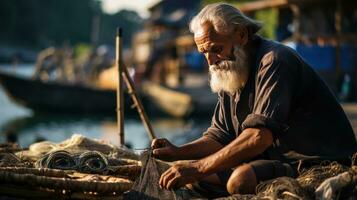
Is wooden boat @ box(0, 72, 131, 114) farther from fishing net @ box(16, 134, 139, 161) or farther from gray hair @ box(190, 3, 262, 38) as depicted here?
gray hair @ box(190, 3, 262, 38)

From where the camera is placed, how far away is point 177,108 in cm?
2109

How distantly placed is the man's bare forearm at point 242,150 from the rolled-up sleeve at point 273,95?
44 mm

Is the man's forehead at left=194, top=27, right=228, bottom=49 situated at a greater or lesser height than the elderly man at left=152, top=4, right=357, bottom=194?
greater

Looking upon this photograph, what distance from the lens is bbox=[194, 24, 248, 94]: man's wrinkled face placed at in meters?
3.57

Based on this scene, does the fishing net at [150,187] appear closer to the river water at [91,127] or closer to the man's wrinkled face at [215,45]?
the man's wrinkled face at [215,45]

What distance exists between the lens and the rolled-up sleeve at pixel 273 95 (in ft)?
10.8

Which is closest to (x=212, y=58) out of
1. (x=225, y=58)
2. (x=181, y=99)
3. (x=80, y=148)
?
(x=225, y=58)

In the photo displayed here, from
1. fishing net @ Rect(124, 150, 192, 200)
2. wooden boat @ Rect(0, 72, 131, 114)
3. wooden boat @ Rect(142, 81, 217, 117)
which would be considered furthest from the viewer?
wooden boat @ Rect(0, 72, 131, 114)

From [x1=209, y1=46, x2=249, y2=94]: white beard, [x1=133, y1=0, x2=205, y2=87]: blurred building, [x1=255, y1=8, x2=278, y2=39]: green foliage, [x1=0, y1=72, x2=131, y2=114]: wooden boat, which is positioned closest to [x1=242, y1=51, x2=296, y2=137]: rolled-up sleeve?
[x1=209, y1=46, x2=249, y2=94]: white beard

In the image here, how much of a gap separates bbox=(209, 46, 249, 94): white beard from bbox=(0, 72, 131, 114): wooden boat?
20853mm

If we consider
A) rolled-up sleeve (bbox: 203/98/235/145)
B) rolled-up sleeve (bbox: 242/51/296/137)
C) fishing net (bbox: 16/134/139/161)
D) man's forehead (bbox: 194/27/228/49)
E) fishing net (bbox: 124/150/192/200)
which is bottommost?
fishing net (bbox: 124/150/192/200)

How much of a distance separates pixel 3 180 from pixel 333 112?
2238mm

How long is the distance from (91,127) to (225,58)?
62.3 feet

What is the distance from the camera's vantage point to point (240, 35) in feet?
11.8
